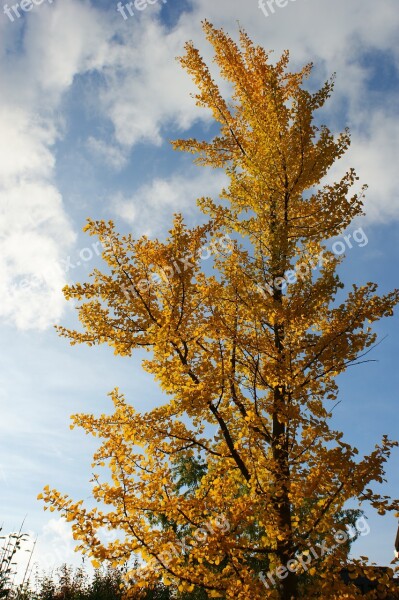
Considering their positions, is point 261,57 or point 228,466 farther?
point 261,57

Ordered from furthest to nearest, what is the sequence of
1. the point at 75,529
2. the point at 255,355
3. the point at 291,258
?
the point at 291,258 → the point at 255,355 → the point at 75,529

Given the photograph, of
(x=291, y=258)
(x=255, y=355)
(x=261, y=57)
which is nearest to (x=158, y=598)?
(x=255, y=355)

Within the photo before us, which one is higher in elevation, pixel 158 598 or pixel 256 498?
pixel 256 498

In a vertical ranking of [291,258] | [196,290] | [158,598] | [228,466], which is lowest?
[158,598]

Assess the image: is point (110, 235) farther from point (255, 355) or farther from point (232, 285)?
point (255, 355)

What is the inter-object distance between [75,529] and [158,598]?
409 inches

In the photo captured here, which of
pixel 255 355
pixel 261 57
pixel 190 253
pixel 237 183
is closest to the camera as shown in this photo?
pixel 190 253

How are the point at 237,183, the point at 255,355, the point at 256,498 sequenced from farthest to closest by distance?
1. the point at 237,183
2. the point at 255,355
3. the point at 256,498

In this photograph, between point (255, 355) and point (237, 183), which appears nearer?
point (255, 355)

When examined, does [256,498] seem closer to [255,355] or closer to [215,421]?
[215,421]

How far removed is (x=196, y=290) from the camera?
5.57m

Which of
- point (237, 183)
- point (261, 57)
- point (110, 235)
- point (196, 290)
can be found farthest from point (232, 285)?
point (261, 57)

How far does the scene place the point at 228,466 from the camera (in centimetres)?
565

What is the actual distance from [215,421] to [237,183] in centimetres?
404
